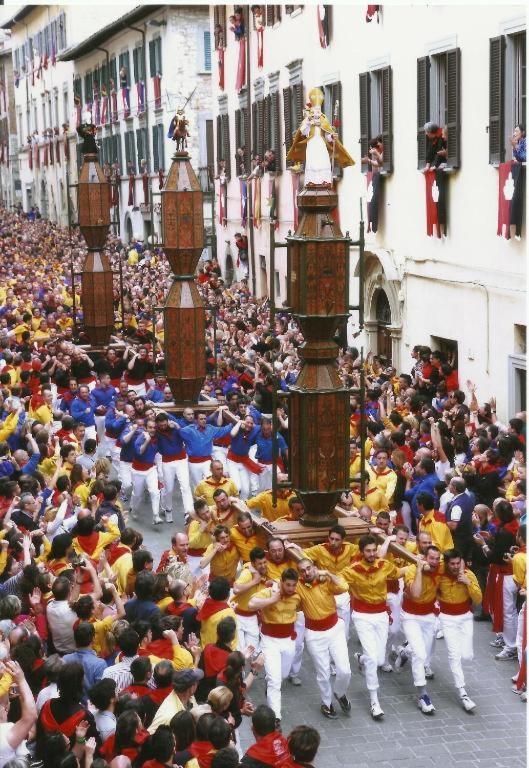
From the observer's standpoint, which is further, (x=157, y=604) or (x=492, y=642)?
(x=492, y=642)

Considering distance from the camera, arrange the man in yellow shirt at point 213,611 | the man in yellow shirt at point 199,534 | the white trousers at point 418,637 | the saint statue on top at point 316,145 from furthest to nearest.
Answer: the man in yellow shirt at point 199,534 → the saint statue on top at point 316,145 → the white trousers at point 418,637 → the man in yellow shirt at point 213,611

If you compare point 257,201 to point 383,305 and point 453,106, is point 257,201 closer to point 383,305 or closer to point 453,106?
point 383,305

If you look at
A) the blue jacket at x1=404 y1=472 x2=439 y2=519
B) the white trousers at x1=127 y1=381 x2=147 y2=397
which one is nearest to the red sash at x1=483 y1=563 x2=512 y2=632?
the blue jacket at x1=404 y1=472 x2=439 y2=519

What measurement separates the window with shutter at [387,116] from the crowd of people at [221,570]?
4440 millimetres

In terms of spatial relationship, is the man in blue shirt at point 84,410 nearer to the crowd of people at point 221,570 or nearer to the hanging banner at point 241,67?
the crowd of people at point 221,570

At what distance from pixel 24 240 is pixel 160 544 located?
36757mm

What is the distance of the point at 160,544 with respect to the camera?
14.9m

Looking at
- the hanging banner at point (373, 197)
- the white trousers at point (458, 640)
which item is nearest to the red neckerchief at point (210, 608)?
the white trousers at point (458, 640)

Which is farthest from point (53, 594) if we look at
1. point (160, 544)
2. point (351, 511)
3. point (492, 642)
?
point (160, 544)

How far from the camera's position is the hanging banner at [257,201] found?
100 feet

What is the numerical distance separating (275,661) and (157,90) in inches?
1354

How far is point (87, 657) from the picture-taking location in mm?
8570

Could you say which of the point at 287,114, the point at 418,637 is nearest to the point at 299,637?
the point at 418,637

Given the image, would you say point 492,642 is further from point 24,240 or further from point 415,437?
point 24,240
